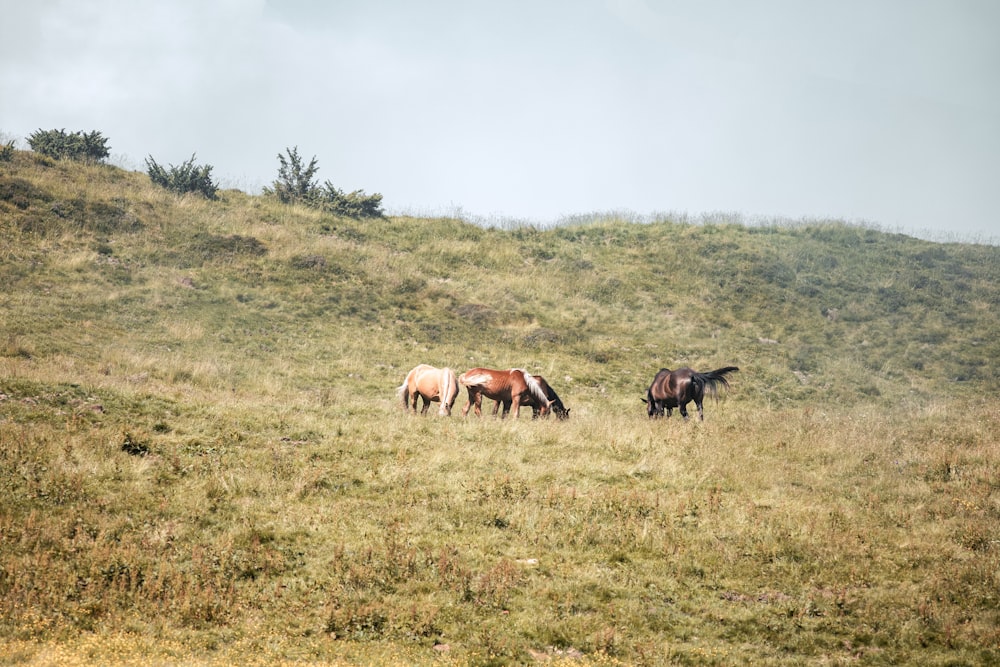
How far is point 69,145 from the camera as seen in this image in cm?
4300

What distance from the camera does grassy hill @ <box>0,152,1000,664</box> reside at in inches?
339

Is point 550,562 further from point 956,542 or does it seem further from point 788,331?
point 788,331

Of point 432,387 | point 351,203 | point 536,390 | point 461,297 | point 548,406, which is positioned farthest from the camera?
point 351,203

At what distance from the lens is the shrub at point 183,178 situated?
43594 mm

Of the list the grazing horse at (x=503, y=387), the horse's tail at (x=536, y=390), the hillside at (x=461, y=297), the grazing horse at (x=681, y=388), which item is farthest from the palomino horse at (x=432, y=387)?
the grazing horse at (x=681, y=388)

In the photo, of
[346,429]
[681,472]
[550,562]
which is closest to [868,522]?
[681,472]

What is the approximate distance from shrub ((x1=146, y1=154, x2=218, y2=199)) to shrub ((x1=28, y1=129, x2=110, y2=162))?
10.4 feet

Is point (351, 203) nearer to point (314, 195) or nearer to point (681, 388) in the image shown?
point (314, 195)

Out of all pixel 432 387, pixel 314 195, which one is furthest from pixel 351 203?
pixel 432 387

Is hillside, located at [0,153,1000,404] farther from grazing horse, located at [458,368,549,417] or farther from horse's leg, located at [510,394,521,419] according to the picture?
horse's leg, located at [510,394,521,419]

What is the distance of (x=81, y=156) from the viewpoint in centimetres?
4294

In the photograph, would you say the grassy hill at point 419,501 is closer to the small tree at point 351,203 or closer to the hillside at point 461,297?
the hillside at point 461,297

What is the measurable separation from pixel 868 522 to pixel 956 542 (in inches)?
50.0

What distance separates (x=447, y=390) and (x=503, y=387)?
68.0 inches
